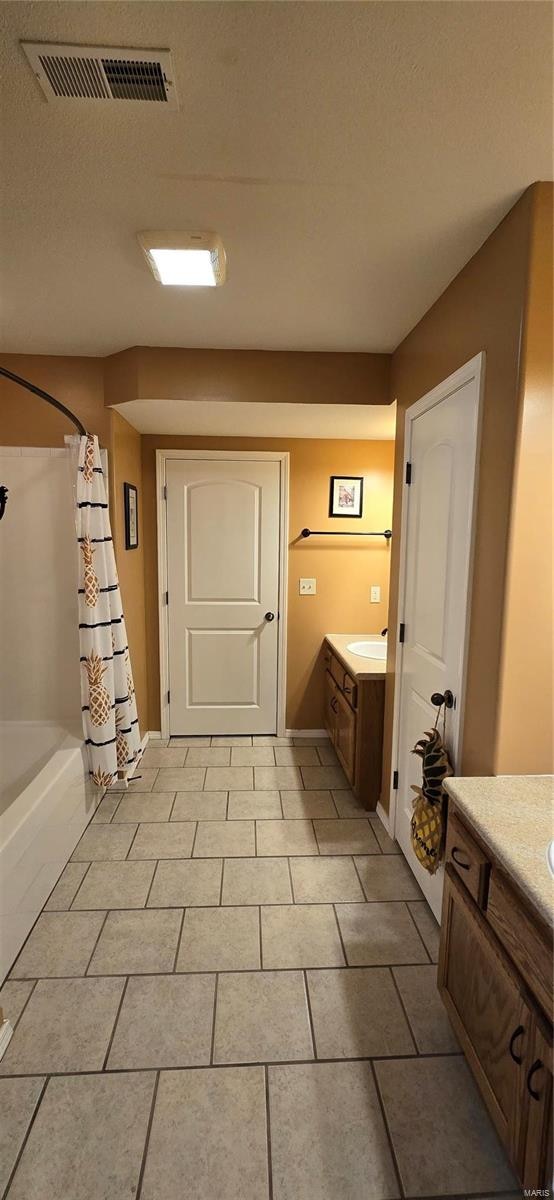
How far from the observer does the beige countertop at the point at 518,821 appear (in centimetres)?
104

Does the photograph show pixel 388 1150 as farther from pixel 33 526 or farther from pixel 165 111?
pixel 33 526

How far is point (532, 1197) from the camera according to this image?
3.38 feet

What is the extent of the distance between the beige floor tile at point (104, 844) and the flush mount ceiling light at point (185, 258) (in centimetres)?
236

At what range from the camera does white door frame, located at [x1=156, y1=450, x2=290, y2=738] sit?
3.40 meters

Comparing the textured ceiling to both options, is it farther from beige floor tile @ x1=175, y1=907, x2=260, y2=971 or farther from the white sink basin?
beige floor tile @ x1=175, y1=907, x2=260, y2=971

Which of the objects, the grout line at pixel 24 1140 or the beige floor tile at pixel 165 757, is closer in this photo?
the grout line at pixel 24 1140

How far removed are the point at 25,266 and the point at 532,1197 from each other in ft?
9.16

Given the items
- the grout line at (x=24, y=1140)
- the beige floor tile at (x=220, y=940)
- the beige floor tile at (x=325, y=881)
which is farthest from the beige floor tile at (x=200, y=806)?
the grout line at (x=24, y=1140)

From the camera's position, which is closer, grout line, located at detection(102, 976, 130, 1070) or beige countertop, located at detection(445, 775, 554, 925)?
beige countertop, located at detection(445, 775, 554, 925)

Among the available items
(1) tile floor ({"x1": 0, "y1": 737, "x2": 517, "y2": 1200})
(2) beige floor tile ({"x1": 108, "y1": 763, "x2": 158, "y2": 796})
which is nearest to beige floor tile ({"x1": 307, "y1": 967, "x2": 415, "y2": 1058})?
(1) tile floor ({"x1": 0, "y1": 737, "x2": 517, "y2": 1200})

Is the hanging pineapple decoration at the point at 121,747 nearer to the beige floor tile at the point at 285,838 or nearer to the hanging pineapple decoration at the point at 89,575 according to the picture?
the hanging pineapple decoration at the point at 89,575

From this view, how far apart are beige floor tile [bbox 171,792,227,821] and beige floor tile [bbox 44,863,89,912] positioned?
518 mm

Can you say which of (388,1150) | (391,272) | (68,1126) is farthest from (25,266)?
(388,1150)

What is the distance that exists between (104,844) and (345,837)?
1149mm
